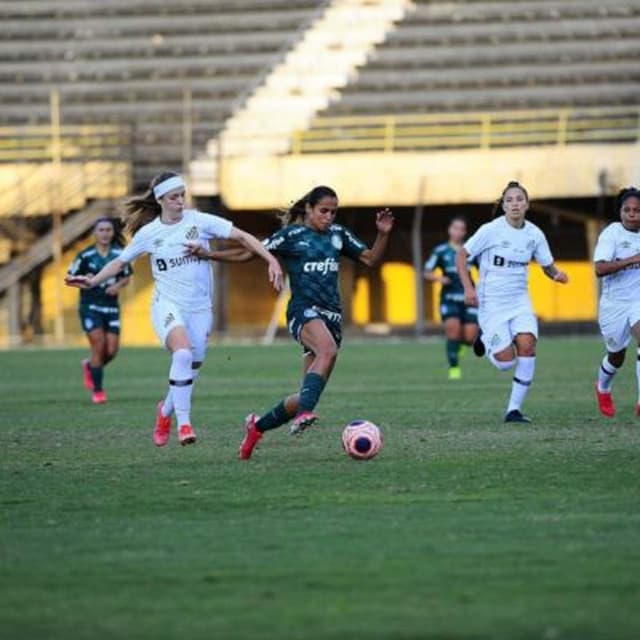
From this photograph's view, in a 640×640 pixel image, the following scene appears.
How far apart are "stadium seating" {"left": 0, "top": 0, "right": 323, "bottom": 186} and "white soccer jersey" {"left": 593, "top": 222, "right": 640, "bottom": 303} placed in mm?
26516

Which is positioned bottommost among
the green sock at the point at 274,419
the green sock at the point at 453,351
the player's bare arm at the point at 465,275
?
the green sock at the point at 453,351

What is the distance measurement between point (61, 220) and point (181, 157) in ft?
9.96

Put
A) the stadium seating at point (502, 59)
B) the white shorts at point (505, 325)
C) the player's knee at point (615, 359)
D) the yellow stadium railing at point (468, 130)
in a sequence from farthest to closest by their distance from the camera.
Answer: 1. the stadium seating at point (502, 59)
2. the yellow stadium railing at point (468, 130)
3. the player's knee at point (615, 359)
4. the white shorts at point (505, 325)

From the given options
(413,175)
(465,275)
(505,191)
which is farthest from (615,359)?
(413,175)

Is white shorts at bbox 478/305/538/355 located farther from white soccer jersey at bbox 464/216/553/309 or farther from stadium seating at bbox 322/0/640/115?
stadium seating at bbox 322/0/640/115

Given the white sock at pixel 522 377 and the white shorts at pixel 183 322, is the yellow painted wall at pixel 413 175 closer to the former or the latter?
the white sock at pixel 522 377

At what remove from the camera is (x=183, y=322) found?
45.0ft

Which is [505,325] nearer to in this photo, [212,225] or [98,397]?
[212,225]

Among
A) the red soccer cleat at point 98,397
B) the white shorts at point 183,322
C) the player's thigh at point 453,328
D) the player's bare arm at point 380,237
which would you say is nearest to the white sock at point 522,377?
the player's bare arm at point 380,237

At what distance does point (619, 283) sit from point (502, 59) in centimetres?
2796

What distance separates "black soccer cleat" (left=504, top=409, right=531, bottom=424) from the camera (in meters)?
15.7

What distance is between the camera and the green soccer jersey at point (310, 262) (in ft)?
42.9

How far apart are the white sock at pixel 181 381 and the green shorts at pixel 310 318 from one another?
3.01 ft

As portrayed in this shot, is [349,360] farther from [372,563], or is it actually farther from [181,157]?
[372,563]
